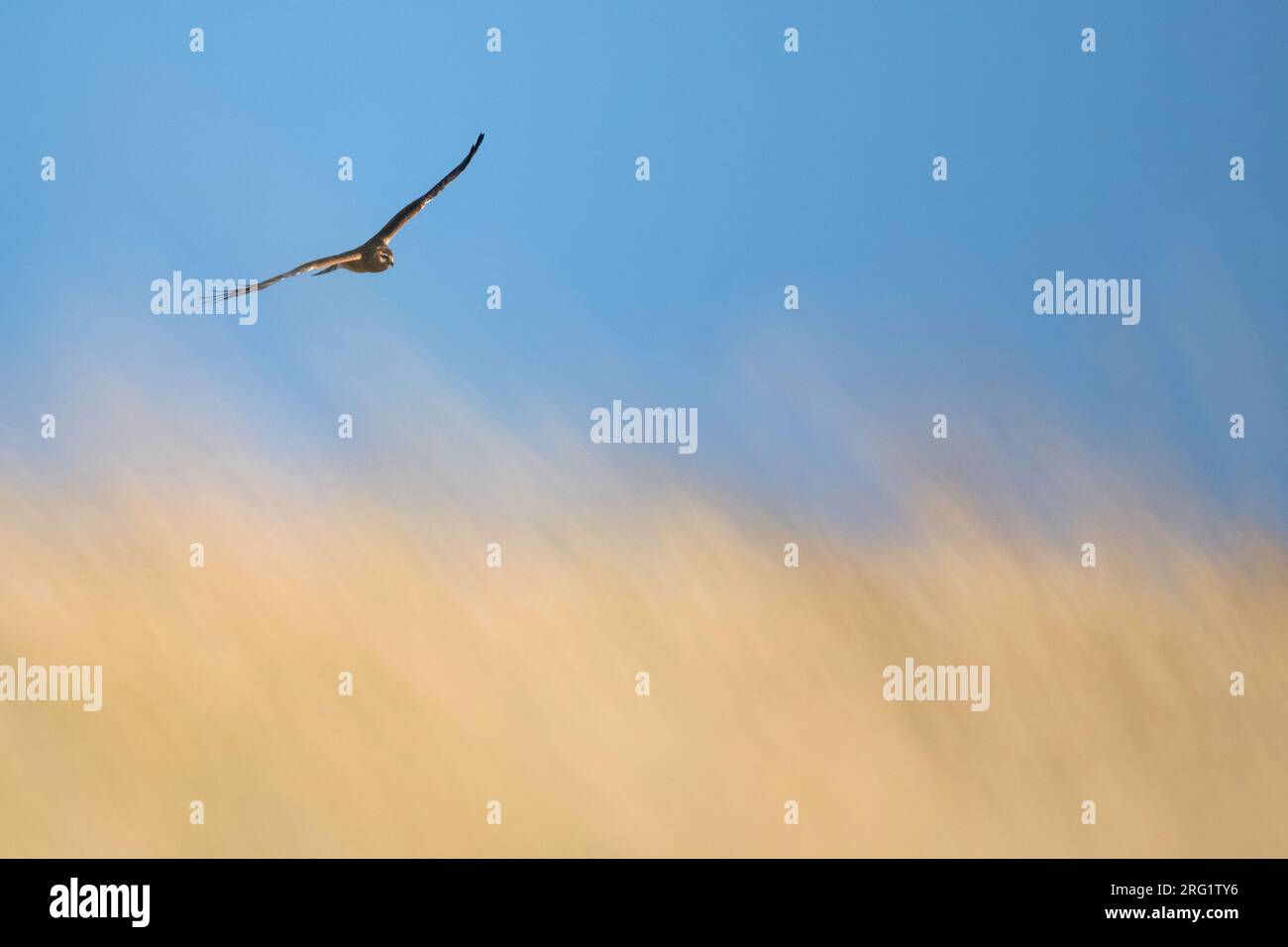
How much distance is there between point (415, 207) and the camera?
1238 centimetres

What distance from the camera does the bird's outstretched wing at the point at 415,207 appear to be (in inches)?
482

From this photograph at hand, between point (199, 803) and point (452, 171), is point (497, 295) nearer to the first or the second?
point (452, 171)

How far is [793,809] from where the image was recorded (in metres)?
17.0

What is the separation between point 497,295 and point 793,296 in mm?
4077

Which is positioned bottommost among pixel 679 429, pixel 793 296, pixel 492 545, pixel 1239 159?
pixel 492 545

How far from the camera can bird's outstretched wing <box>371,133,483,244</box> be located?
12.2m

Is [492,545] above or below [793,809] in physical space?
above

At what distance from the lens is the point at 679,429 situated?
17812 mm
